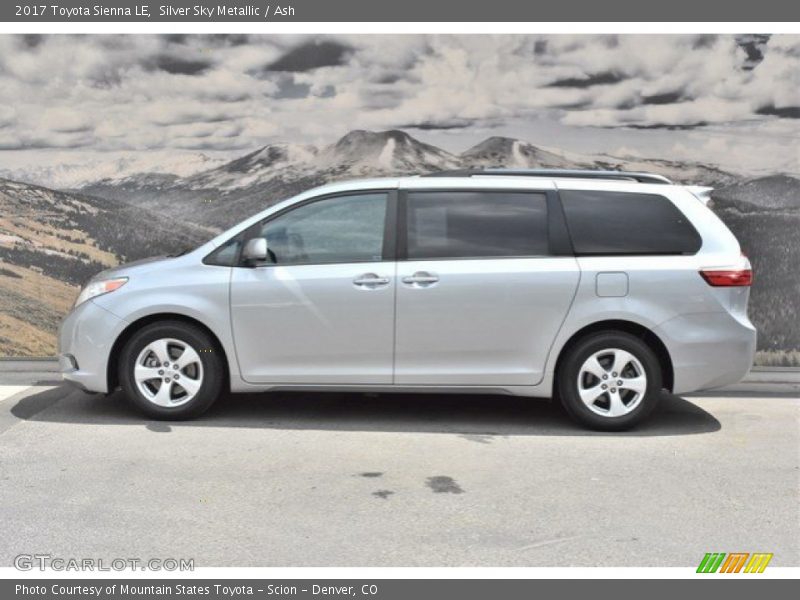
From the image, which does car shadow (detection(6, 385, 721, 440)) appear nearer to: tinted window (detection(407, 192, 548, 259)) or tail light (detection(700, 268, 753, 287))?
tail light (detection(700, 268, 753, 287))

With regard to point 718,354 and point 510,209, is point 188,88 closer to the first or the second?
point 510,209

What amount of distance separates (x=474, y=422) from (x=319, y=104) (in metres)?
3.72

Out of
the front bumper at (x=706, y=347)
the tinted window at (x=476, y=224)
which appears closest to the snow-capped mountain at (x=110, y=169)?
the tinted window at (x=476, y=224)

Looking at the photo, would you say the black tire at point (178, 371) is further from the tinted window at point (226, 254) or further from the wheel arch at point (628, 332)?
the wheel arch at point (628, 332)

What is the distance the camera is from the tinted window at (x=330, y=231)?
20.5 ft

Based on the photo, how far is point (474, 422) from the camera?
21.4 ft

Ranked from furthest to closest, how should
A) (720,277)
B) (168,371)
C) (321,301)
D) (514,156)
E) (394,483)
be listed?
(514,156) → (168,371) → (321,301) → (720,277) → (394,483)

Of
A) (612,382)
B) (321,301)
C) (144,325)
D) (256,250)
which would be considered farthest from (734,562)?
(144,325)

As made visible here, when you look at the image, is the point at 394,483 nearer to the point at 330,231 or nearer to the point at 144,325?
the point at 330,231

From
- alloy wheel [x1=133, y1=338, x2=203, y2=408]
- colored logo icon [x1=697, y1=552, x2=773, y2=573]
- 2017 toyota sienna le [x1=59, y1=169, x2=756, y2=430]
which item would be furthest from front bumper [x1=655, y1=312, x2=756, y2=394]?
alloy wheel [x1=133, y1=338, x2=203, y2=408]

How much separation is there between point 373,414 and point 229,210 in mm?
3254

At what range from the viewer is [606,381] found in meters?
6.13

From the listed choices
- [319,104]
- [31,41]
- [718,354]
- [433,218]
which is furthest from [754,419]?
[31,41]
